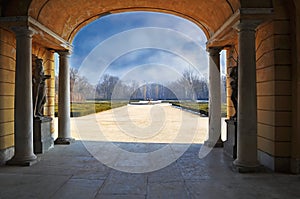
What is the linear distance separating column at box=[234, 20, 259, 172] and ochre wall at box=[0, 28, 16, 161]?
18.0 ft

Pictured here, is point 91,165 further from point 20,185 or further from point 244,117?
point 244,117

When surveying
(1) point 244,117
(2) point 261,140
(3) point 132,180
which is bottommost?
(3) point 132,180

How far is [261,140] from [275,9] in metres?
2.98

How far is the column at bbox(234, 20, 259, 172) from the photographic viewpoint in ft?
18.2

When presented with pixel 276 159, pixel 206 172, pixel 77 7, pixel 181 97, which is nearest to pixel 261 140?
pixel 276 159

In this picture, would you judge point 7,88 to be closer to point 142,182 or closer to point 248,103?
point 142,182

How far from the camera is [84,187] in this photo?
4.52 metres

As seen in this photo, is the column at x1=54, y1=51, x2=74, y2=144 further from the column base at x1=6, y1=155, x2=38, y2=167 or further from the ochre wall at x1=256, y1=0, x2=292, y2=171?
the ochre wall at x1=256, y1=0, x2=292, y2=171

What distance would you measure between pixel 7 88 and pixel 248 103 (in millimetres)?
5710

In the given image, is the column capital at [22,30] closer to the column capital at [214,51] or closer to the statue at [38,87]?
the statue at [38,87]

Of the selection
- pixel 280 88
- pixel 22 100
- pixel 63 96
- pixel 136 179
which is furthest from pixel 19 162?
pixel 280 88

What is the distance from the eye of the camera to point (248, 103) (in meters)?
5.56

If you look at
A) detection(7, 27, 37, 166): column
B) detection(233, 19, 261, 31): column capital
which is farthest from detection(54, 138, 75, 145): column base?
detection(233, 19, 261, 31): column capital

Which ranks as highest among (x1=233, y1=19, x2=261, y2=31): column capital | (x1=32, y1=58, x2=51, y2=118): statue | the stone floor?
(x1=233, y1=19, x2=261, y2=31): column capital
